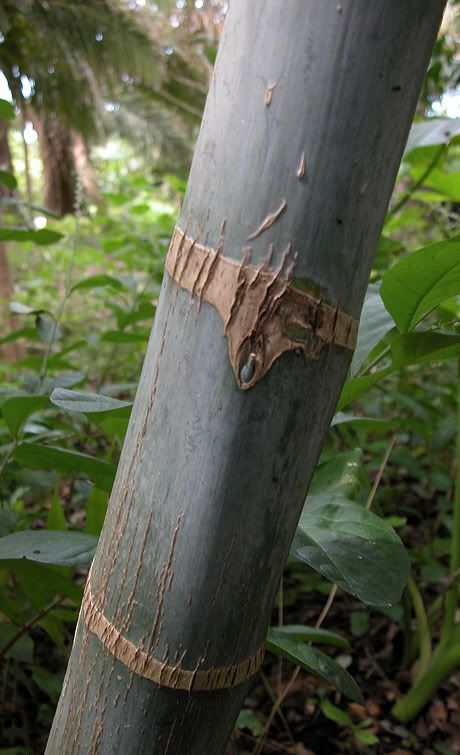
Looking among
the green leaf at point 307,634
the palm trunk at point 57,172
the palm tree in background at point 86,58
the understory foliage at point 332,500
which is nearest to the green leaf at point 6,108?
the understory foliage at point 332,500

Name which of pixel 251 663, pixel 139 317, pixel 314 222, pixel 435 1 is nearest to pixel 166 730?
pixel 251 663

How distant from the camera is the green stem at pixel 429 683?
1.20m

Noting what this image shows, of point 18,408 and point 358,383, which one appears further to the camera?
point 18,408

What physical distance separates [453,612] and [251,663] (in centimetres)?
90

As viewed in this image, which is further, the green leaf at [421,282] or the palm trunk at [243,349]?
the green leaf at [421,282]

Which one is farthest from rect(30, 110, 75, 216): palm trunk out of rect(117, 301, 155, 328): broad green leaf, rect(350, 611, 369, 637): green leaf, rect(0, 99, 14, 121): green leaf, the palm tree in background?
rect(350, 611, 369, 637): green leaf

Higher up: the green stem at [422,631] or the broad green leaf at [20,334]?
the broad green leaf at [20,334]

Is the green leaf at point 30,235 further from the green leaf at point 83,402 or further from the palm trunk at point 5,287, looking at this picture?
the palm trunk at point 5,287

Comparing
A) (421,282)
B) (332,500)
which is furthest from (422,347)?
(332,500)

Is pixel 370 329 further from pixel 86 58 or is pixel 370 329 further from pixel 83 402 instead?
pixel 86 58

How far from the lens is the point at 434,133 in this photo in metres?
0.97

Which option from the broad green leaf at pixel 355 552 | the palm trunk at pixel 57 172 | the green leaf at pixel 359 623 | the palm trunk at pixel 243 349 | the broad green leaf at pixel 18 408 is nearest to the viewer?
the palm trunk at pixel 243 349

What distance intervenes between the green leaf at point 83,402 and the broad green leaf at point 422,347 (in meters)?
0.31

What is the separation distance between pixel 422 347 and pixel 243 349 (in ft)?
0.92
